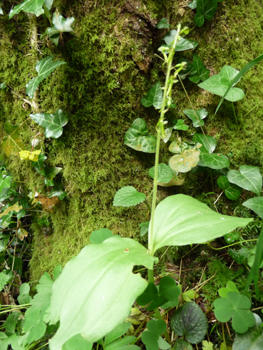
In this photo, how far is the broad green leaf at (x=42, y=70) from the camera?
4.98 ft

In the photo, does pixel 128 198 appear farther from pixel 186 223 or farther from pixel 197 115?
pixel 197 115

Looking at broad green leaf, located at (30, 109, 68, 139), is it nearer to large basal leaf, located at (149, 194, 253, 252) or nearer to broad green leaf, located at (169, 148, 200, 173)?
broad green leaf, located at (169, 148, 200, 173)

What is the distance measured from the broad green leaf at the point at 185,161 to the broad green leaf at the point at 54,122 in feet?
2.42

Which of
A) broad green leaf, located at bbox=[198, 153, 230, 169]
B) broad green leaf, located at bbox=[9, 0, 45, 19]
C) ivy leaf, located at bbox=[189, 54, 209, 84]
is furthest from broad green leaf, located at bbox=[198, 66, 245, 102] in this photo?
broad green leaf, located at bbox=[9, 0, 45, 19]

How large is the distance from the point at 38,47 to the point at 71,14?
1.04ft

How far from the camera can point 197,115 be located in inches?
64.7

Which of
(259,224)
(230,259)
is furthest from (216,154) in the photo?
(230,259)

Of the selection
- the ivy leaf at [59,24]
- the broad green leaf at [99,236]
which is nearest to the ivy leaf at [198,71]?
the ivy leaf at [59,24]

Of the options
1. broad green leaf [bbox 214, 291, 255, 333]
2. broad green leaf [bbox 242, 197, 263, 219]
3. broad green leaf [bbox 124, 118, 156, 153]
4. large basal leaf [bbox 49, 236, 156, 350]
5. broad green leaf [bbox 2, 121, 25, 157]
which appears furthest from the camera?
broad green leaf [bbox 2, 121, 25, 157]

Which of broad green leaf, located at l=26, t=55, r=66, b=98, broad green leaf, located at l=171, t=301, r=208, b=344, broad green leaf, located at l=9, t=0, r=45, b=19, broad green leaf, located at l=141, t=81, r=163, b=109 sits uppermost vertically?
broad green leaf, located at l=9, t=0, r=45, b=19

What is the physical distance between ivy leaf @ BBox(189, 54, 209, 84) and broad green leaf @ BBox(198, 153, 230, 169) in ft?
1.69

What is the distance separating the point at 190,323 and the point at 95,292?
597 mm

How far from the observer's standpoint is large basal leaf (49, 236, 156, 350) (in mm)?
759

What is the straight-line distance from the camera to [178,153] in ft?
5.11
